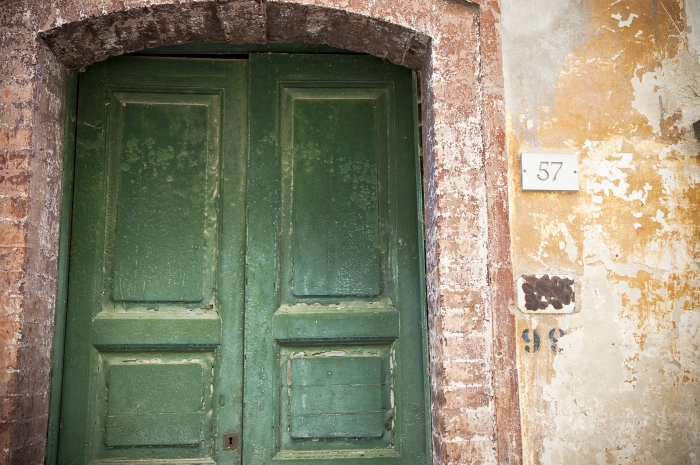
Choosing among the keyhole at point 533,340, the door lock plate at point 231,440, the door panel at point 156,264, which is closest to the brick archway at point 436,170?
the keyhole at point 533,340

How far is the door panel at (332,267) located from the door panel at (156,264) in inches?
4.7

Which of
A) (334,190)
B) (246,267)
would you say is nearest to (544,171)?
(334,190)

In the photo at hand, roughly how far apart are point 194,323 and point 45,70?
1.23 metres

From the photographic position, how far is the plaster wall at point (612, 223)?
2475 mm

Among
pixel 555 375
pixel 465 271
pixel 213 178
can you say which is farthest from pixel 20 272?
pixel 555 375

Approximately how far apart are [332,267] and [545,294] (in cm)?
93

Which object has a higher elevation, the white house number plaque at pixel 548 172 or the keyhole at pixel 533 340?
the white house number plaque at pixel 548 172

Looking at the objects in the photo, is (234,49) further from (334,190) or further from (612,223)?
(612,223)

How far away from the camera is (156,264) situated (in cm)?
281

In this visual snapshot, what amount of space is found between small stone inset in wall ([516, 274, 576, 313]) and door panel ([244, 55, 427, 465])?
49 cm

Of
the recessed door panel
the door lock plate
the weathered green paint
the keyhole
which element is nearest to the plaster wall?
the keyhole

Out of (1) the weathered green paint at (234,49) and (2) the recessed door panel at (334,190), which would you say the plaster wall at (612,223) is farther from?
(1) the weathered green paint at (234,49)

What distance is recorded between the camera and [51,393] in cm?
260

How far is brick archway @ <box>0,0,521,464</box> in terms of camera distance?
2.43 metres
